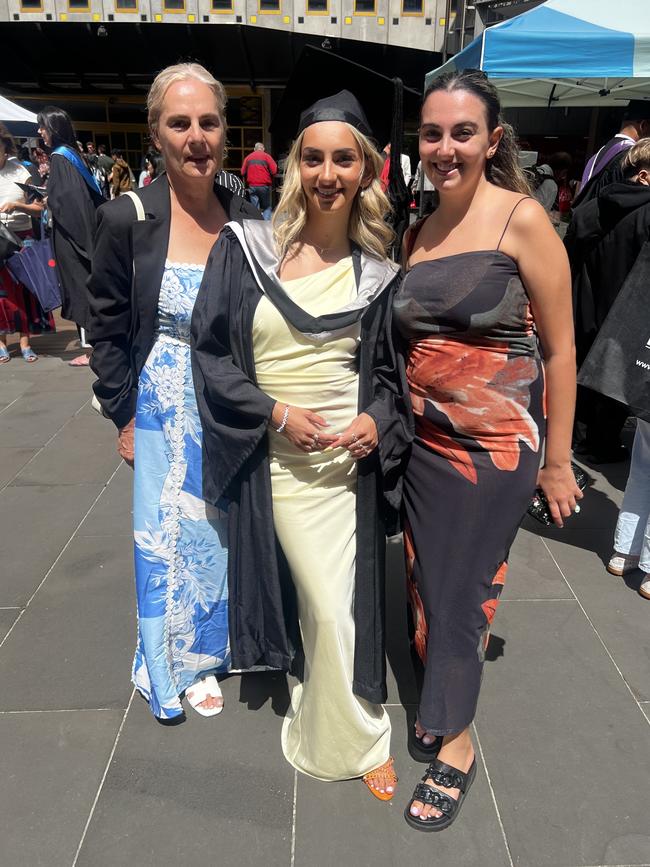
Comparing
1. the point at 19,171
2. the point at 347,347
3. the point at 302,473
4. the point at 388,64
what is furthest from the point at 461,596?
the point at 388,64

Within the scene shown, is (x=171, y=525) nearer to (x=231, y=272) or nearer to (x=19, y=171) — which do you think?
(x=231, y=272)

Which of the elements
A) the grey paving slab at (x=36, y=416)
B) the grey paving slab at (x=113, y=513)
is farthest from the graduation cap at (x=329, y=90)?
the grey paving slab at (x=36, y=416)

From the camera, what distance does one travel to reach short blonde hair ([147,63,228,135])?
1932 mm

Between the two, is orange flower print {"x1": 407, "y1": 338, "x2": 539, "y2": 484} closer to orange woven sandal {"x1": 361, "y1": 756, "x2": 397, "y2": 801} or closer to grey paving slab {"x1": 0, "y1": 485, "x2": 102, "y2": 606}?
orange woven sandal {"x1": 361, "y1": 756, "x2": 397, "y2": 801}

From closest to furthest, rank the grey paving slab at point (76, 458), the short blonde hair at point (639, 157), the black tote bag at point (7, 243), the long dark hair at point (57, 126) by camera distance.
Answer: the short blonde hair at point (639, 157)
the grey paving slab at point (76, 458)
the long dark hair at point (57, 126)
the black tote bag at point (7, 243)

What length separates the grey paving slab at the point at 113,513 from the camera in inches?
142

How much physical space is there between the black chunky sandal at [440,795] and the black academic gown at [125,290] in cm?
141

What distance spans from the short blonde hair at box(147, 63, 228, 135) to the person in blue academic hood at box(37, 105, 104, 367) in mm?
3619

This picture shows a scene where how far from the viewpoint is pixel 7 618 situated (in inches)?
113

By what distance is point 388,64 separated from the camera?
52.4 feet

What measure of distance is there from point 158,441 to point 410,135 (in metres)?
13.9

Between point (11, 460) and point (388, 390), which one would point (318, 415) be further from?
point (11, 460)

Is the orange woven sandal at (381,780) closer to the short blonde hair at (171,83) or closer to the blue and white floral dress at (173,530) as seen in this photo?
the blue and white floral dress at (173,530)

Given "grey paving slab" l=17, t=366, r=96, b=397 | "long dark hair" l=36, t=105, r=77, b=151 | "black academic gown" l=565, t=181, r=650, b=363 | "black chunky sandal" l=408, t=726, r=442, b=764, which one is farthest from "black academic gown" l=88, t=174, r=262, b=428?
"long dark hair" l=36, t=105, r=77, b=151
